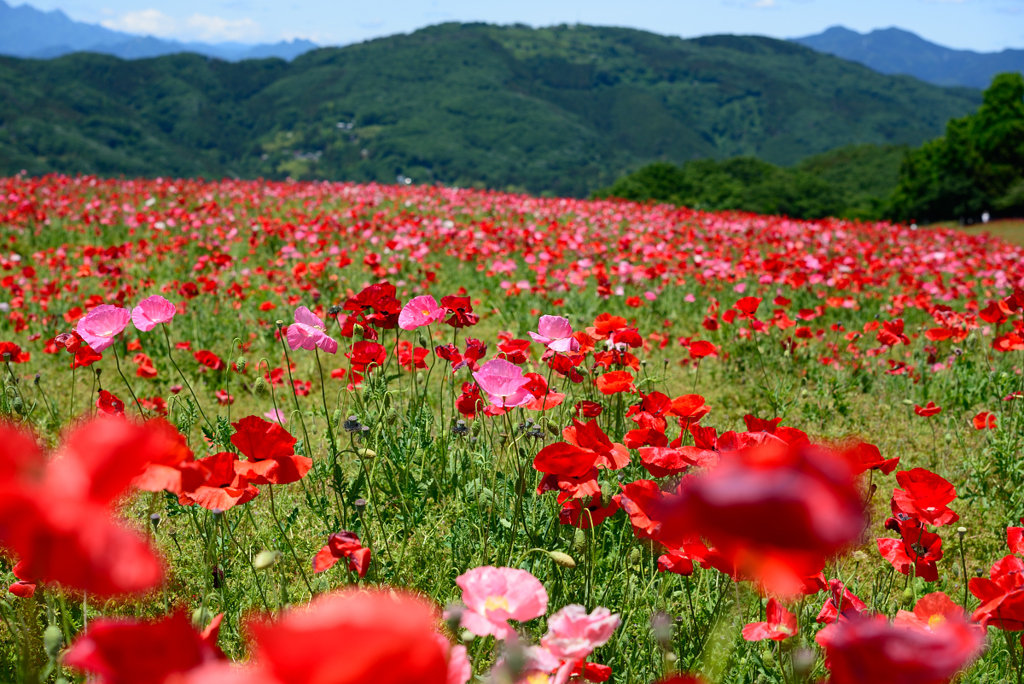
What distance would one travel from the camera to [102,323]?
172 cm


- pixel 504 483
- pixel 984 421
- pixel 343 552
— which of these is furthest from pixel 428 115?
pixel 343 552

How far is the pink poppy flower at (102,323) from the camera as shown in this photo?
1696mm

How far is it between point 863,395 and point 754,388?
0.87 m

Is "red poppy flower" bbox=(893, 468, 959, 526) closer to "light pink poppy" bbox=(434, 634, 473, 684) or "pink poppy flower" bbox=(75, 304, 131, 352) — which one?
"light pink poppy" bbox=(434, 634, 473, 684)

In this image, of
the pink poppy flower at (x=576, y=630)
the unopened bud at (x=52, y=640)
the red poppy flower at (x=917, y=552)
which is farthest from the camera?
the red poppy flower at (x=917, y=552)

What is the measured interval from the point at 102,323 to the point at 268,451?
75 centimetres

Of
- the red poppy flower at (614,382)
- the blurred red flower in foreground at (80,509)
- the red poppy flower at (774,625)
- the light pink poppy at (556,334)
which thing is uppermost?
the blurred red flower in foreground at (80,509)

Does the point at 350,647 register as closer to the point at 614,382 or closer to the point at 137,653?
the point at 137,653

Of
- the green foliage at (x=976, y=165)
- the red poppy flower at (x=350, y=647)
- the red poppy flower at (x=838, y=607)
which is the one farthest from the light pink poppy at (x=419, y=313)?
the green foliage at (x=976, y=165)

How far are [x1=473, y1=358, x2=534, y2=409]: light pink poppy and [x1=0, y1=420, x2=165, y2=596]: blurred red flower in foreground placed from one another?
4.15 ft

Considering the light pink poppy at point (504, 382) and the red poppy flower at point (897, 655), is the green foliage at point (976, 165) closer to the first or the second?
the light pink poppy at point (504, 382)

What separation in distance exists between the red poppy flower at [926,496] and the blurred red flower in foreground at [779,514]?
1168mm

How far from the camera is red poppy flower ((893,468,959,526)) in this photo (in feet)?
Answer: 4.79

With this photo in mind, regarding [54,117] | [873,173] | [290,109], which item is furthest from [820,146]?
[54,117]
